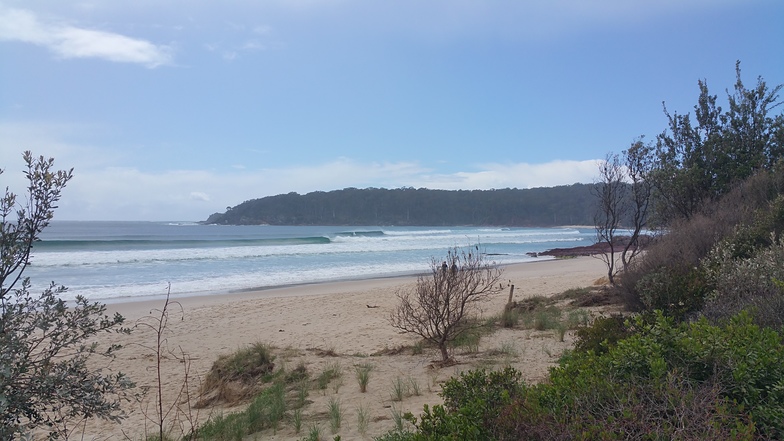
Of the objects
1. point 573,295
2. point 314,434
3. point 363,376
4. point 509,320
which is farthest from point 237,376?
point 573,295

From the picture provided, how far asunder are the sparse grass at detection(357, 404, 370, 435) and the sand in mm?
34

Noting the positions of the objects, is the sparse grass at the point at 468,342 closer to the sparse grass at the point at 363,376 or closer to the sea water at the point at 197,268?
the sparse grass at the point at 363,376

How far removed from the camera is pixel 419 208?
12500cm

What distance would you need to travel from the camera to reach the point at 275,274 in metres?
27.3

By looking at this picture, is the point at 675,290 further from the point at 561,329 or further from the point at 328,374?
the point at 328,374

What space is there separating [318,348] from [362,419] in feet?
16.7

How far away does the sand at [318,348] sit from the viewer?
21.2 feet

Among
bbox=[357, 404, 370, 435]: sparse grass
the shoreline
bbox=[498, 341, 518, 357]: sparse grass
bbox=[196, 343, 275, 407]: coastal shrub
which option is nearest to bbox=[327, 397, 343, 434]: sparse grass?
bbox=[357, 404, 370, 435]: sparse grass

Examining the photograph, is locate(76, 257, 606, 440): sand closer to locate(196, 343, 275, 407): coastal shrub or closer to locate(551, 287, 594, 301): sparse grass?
locate(196, 343, 275, 407): coastal shrub

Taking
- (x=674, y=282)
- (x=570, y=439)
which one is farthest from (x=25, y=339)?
(x=674, y=282)

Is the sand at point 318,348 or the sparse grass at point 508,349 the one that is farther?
the sparse grass at point 508,349

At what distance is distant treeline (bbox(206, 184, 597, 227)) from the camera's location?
11600 centimetres

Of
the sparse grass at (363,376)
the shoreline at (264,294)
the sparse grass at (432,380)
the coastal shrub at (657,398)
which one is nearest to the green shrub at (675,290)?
the sparse grass at (432,380)

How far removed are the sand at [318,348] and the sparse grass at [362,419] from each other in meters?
0.03
